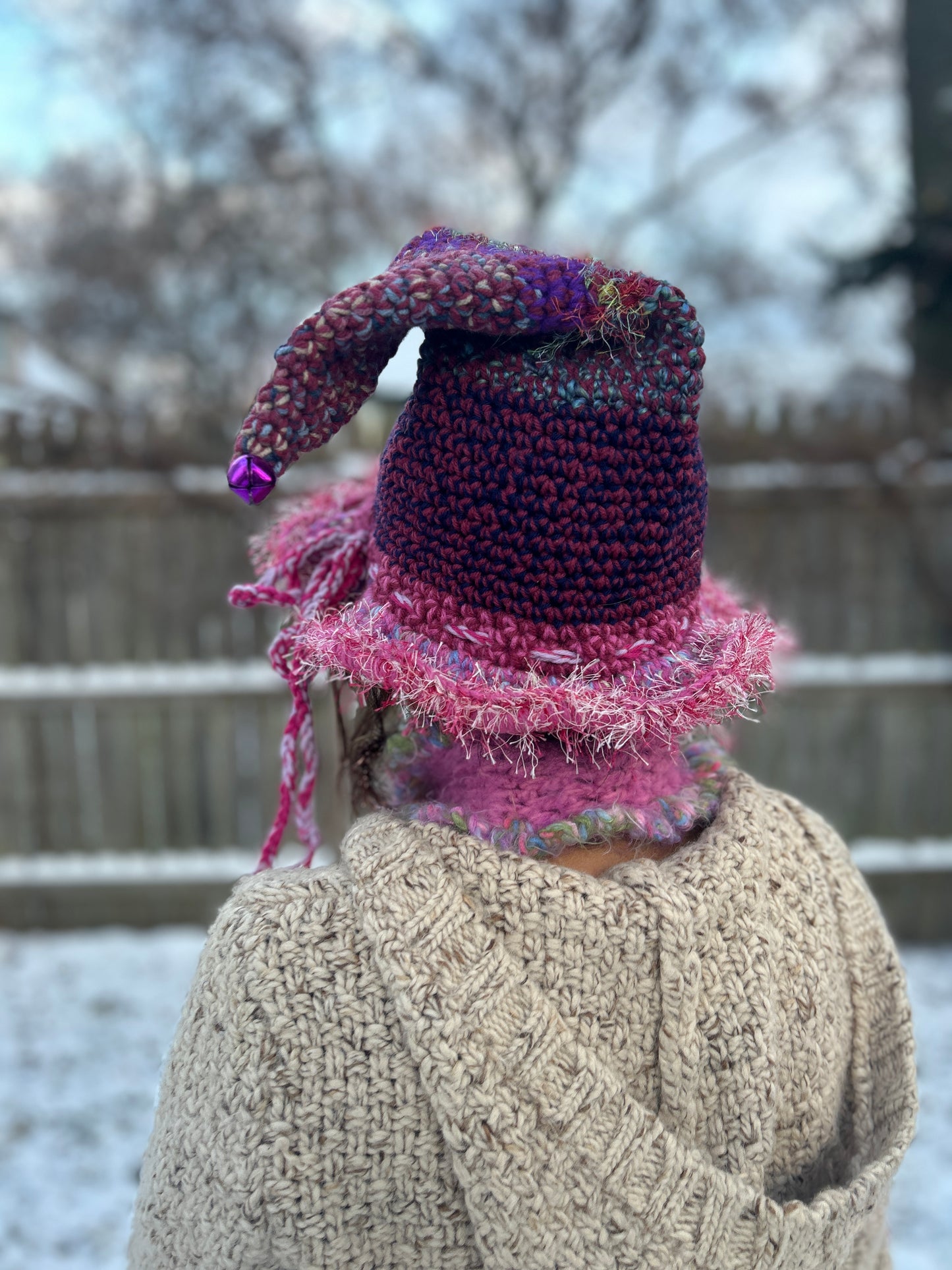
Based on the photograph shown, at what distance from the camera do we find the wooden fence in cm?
379

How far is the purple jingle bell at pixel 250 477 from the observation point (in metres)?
0.85

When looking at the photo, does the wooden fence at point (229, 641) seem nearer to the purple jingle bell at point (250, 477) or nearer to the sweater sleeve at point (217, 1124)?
the sweater sleeve at point (217, 1124)

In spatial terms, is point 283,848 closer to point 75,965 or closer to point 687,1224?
point 75,965

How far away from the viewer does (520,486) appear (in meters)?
0.88

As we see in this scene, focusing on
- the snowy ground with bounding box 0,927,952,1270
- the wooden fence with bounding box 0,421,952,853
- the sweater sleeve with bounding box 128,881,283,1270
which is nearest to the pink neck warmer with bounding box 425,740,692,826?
the sweater sleeve with bounding box 128,881,283,1270

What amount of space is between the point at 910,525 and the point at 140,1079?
368 cm

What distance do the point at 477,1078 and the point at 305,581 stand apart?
62 cm

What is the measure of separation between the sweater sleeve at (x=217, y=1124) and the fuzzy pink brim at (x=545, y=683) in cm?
27

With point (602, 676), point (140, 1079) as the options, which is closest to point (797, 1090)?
point (602, 676)

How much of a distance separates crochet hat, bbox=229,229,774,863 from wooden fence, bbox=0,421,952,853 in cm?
294

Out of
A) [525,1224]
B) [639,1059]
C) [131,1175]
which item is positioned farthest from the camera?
[131,1175]

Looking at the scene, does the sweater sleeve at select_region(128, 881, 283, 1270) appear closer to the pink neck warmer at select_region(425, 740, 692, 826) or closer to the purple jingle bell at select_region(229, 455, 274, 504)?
the pink neck warmer at select_region(425, 740, 692, 826)

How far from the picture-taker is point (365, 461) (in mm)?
3971

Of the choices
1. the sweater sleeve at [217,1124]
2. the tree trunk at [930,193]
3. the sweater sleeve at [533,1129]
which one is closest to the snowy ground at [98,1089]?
the sweater sleeve at [217,1124]
